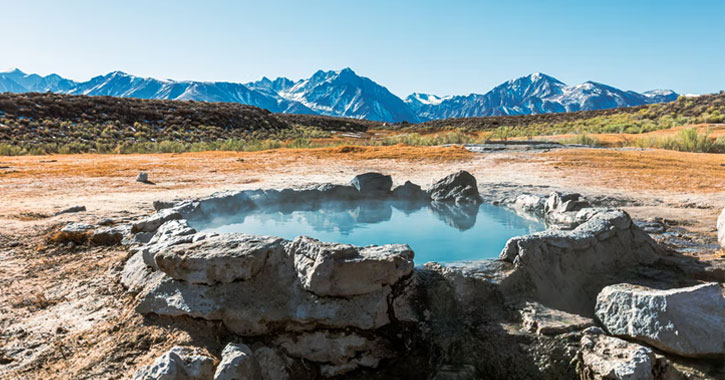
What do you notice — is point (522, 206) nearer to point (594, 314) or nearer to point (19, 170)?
point (594, 314)

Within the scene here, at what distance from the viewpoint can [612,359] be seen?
2.62 m

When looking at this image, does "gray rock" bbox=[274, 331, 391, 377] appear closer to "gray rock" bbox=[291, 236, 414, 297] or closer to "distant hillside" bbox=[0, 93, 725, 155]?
"gray rock" bbox=[291, 236, 414, 297]

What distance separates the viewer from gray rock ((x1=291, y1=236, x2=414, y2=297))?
3.21m

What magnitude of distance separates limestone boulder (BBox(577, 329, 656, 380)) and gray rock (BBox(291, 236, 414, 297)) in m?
Result: 1.27

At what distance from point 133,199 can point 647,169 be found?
1170 cm

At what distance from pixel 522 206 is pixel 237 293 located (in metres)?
5.11

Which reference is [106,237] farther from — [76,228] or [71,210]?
[71,210]

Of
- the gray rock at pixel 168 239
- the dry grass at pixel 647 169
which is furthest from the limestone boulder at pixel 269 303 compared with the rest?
the dry grass at pixel 647 169

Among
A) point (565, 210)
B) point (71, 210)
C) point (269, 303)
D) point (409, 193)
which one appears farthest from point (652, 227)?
point (71, 210)

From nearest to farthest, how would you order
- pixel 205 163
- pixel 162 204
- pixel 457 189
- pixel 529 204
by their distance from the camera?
pixel 162 204 → pixel 529 204 → pixel 457 189 → pixel 205 163

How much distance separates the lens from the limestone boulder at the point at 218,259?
3373 mm

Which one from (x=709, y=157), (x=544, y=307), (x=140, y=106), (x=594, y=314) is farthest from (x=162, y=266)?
(x=140, y=106)

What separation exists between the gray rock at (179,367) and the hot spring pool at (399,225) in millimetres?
2294

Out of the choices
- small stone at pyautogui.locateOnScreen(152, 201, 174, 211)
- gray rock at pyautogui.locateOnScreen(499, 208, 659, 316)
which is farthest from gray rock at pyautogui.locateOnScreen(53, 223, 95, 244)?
gray rock at pyautogui.locateOnScreen(499, 208, 659, 316)
